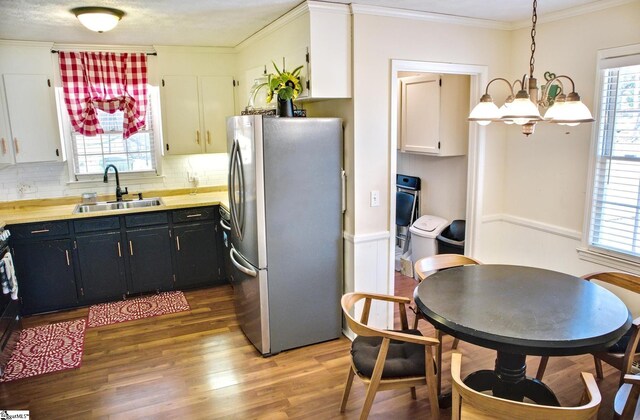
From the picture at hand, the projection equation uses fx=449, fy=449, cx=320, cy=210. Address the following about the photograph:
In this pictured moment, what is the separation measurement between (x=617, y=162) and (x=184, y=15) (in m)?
→ 3.20

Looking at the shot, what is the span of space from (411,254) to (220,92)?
2.75m

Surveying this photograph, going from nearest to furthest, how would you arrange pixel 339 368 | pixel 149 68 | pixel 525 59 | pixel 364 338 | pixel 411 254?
pixel 364 338 < pixel 339 368 < pixel 525 59 < pixel 149 68 < pixel 411 254

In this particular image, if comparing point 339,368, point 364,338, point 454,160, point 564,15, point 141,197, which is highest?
point 564,15

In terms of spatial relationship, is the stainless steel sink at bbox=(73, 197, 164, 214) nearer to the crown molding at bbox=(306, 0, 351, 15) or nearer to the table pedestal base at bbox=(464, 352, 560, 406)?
the crown molding at bbox=(306, 0, 351, 15)

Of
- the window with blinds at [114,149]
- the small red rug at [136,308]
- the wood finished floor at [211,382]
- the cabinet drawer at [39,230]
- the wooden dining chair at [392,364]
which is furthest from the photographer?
the window with blinds at [114,149]

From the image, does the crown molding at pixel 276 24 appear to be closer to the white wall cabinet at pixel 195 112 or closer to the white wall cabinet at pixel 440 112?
the white wall cabinet at pixel 195 112

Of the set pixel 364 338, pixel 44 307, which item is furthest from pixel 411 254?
pixel 44 307

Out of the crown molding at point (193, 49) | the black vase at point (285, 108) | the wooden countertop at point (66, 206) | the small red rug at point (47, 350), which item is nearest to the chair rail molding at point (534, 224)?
the black vase at point (285, 108)

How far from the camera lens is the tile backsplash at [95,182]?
4.35m

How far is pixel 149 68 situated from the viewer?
4.57m

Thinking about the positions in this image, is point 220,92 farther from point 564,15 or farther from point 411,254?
point 564,15

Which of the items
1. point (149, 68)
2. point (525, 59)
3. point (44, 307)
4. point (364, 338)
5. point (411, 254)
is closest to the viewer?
point (364, 338)

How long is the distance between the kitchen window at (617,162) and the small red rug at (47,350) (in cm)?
388

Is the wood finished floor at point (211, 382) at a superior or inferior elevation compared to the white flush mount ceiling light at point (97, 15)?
inferior
